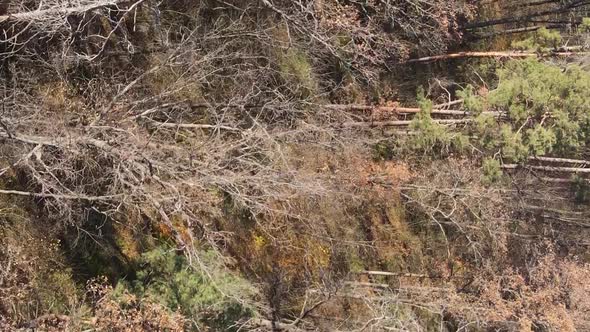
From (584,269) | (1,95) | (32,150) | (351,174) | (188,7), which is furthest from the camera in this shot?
(584,269)

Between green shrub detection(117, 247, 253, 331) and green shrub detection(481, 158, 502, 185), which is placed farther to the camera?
green shrub detection(481, 158, 502, 185)

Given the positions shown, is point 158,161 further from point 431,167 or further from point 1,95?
point 431,167

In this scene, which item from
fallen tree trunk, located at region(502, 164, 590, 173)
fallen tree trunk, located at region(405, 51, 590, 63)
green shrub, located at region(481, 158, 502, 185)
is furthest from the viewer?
fallen tree trunk, located at region(405, 51, 590, 63)

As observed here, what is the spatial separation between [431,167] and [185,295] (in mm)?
5285

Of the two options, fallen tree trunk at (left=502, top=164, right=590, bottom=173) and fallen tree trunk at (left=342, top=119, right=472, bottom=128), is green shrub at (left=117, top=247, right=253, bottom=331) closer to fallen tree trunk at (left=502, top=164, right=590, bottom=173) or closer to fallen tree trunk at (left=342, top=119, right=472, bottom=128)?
fallen tree trunk at (left=342, top=119, right=472, bottom=128)

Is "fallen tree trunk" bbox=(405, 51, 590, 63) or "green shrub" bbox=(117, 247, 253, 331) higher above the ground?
"fallen tree trunk" bbox=(405, 51, 590, 63)

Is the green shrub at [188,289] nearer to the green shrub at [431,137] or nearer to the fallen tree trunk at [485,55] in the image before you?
the green shrub at [431,137]

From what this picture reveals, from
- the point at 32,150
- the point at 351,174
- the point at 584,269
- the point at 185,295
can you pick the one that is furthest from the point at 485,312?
the point at 32,150

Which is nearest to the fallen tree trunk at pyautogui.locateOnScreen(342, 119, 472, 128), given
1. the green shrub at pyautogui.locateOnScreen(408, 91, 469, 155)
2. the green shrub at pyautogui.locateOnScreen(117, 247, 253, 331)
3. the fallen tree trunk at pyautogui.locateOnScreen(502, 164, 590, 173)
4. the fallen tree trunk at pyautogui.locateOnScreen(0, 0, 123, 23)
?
the green shrub at pyautogui.locateOnScreen(408, 91, 469, 155)

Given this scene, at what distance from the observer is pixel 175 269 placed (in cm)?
736

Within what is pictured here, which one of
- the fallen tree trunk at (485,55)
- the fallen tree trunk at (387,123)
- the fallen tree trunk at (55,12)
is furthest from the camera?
the fallen tree trunk at (485,55)

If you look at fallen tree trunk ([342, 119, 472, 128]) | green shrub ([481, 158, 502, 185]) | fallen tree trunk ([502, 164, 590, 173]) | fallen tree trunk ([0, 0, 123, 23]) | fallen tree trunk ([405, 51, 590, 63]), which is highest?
fallen tree trunk ([0, 0, 123, 23])

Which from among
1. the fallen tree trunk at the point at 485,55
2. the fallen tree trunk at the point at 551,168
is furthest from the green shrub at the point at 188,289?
the fallen tree trunk at the point at 485,55

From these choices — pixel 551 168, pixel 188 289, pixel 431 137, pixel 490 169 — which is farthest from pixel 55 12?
pixel 551 168
